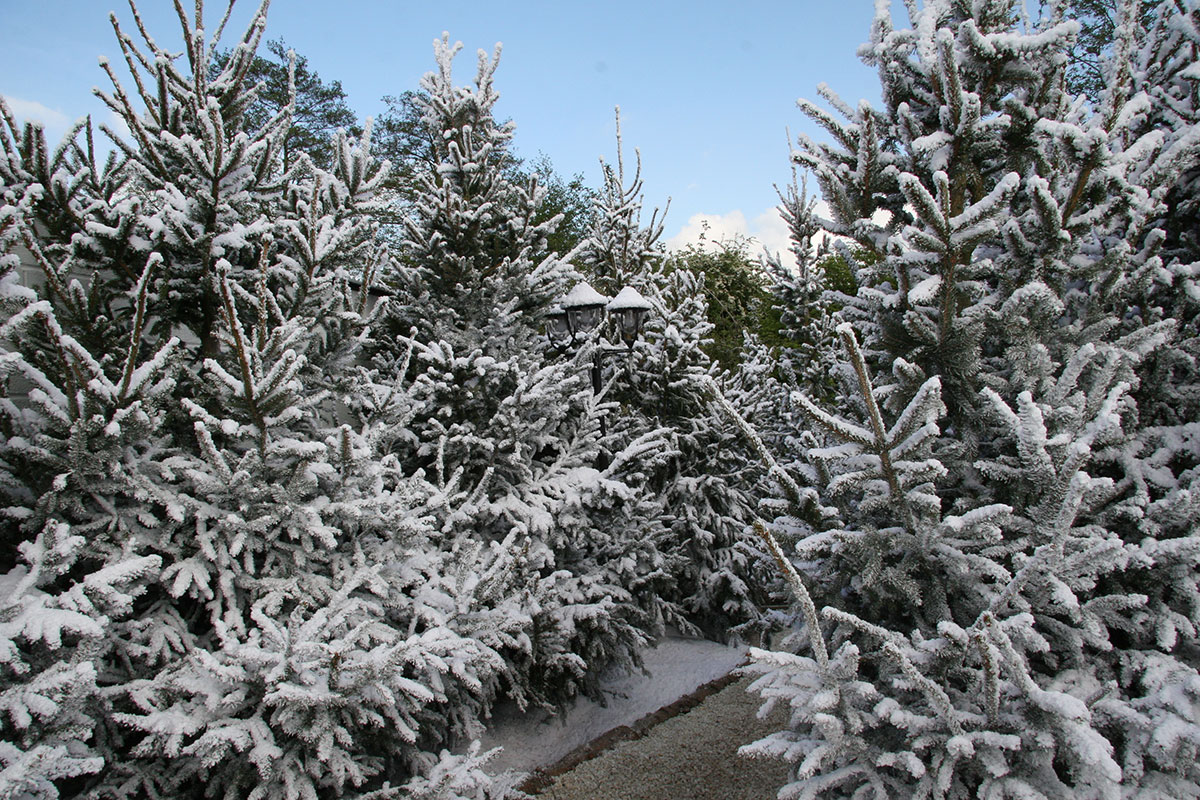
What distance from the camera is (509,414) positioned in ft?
15.9

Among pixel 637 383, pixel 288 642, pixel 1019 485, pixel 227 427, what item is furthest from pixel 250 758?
pixel 637 383

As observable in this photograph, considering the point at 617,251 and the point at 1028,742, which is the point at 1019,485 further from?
the point at 617,251

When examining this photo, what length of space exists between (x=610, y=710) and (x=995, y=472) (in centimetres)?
385

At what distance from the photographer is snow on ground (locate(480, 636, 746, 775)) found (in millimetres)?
4555

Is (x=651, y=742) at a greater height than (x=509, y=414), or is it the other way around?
(x=509, y=414)

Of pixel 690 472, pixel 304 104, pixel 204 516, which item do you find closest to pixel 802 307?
pixel 690 472

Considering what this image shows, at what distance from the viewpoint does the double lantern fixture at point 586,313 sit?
5.63 m

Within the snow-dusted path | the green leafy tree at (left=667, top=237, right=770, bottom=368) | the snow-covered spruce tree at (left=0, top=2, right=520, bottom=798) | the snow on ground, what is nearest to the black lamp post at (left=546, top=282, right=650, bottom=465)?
the snow-covered spruce tree at (left=0, top=2, right=520, bottom=798)

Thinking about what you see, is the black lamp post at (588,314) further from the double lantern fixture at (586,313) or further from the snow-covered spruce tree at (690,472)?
the snow-covered spruce tree at (690,472)

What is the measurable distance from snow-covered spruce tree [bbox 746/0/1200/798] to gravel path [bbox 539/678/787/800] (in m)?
1.89

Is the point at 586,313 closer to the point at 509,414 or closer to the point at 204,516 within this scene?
the point at 509,414

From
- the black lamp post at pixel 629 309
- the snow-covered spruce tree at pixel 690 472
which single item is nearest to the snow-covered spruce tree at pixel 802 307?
the snow-covered spruce tree at pixel 690 472

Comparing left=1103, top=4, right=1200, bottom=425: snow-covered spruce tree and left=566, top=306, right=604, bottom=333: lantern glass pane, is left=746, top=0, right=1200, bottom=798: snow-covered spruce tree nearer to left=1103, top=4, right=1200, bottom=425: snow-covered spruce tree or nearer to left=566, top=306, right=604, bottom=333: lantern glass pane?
left=1103, top=4, right=1200, bottom=425: snow-covered spruce tree

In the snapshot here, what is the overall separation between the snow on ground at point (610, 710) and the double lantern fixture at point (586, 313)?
3.08 metres
